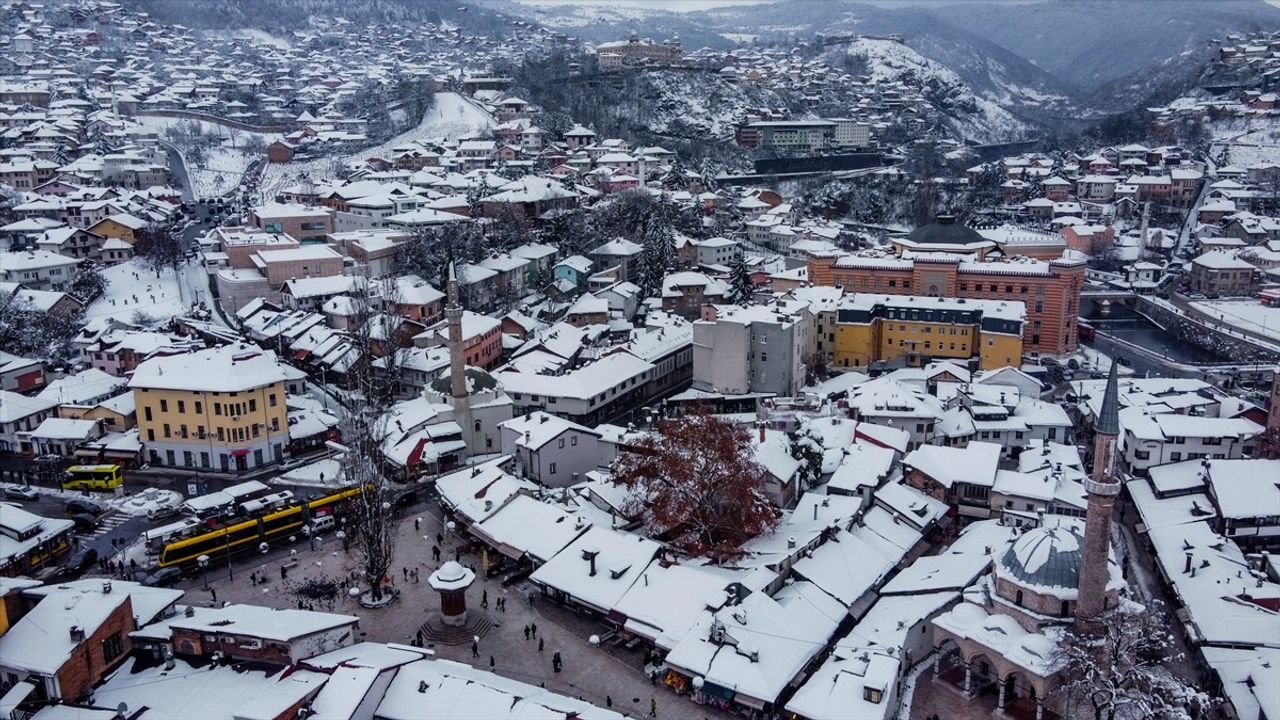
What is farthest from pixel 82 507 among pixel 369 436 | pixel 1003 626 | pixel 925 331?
pixel 925 331

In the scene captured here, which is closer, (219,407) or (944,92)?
(219,407)

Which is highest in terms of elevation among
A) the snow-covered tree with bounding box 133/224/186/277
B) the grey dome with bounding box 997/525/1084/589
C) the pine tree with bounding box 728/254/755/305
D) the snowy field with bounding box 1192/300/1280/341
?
the snow-covered tree with bounding box 133/224/186/277

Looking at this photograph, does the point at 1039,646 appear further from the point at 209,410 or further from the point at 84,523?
the point at 209,410

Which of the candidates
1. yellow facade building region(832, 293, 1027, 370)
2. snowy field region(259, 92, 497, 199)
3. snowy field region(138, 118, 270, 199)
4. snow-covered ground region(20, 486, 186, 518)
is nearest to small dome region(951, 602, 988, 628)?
yellow facade building region(832, 293, 1027, 370)

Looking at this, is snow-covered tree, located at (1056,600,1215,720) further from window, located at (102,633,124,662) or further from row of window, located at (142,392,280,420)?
row of window, located at (142,392,280,420)

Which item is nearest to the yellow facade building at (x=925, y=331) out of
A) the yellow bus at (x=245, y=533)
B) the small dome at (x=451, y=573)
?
the yellow bus at (x=245, y=533)
